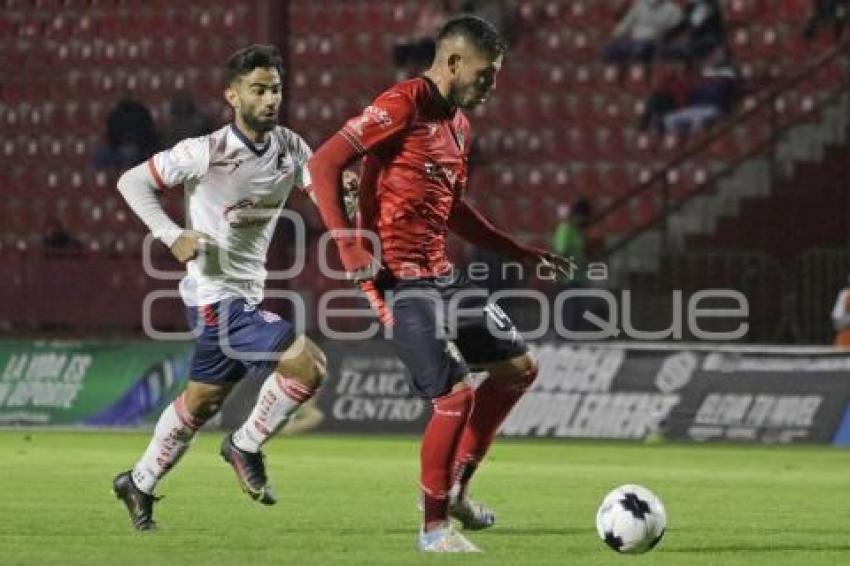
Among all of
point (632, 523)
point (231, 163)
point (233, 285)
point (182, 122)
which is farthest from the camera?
point (182, 122)

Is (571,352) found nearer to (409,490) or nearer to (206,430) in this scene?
(206,430)

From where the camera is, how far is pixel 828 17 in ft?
75.8

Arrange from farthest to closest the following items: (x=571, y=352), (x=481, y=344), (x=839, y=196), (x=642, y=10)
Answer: (x=642, y=10) → (x=839, y=196) → (x=571, y=352) → (x=481, y=344)

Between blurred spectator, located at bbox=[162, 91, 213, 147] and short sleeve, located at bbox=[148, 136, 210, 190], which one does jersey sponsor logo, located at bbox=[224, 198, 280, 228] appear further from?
blurred spectator, located at bbox=[162, 91, 213, 147]

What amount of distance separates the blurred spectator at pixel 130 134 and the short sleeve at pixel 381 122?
15.0m

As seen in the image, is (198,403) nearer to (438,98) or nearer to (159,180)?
(159,180)

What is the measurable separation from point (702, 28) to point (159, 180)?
14.7 m

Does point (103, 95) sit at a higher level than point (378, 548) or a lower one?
lower

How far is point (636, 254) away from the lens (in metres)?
22.0

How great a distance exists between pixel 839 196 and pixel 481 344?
43.6ft

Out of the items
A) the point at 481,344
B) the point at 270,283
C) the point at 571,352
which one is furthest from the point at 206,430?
the point at 481,344

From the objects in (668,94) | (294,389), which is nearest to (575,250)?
(668,94)

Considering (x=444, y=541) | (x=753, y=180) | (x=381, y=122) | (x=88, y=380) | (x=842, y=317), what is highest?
(x=381, y=122)

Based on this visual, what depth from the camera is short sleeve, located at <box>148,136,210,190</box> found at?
9.23 m
